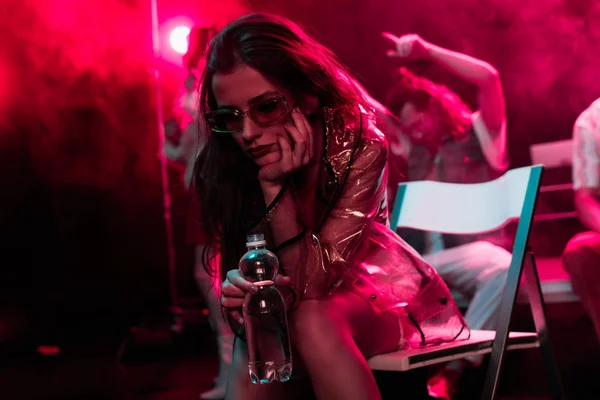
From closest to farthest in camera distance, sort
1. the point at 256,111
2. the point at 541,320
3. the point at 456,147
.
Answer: the point at 256,111 → the point at 541,320 → the point at 456,147

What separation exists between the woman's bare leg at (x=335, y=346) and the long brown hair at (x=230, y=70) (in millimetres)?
300

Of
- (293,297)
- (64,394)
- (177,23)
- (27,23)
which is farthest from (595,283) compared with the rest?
(27,23)

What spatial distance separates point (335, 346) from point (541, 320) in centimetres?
75

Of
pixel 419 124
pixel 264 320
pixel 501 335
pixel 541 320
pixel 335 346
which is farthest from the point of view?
pixel 419 124

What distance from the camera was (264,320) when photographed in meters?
1.41

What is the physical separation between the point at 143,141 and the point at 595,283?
341 cm

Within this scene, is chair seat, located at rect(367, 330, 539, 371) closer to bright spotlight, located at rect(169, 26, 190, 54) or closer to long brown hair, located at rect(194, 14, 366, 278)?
long brown hair, located at rect(194, 14, 366, 278)

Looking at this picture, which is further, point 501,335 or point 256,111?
point 501,335

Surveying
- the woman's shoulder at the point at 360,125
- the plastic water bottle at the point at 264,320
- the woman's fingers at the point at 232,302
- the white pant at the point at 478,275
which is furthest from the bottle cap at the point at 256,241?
the white pant at the point at 478,275

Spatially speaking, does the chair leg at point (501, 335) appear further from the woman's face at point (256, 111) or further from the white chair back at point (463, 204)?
the woman's face at point (256, 111)

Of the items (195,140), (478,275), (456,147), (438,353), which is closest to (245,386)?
(438,353)

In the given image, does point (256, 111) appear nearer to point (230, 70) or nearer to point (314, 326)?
point (230, 70)

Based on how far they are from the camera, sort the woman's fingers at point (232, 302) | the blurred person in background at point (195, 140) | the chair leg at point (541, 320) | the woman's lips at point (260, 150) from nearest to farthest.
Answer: the woman's fingers at point (232, 302) < the woman's lips at point (260, 150) < the chair leg at point (541, 320) < the blurred person in background at point (195, 140)

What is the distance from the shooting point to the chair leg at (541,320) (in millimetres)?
1802
